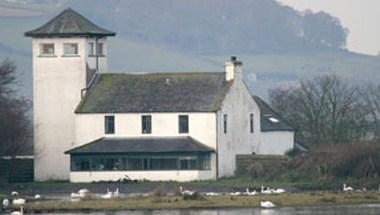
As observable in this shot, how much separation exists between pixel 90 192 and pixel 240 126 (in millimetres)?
13363

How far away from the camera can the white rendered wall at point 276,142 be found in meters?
124

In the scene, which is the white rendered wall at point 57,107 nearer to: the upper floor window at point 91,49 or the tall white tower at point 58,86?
the tall white tower at point 58,86

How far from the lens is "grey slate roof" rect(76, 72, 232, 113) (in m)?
117

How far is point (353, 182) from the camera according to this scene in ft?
352

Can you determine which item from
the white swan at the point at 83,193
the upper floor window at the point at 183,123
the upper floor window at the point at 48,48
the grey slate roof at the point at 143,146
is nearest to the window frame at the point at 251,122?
the upper floor window at the point at 183,123

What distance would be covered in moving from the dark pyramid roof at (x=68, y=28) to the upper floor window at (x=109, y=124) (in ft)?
15.8

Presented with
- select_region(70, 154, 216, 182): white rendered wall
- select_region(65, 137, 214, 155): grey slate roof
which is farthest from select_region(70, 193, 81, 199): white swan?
select_region(65, 137, 214, 155): grey slate roof

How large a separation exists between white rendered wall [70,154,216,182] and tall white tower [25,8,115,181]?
3670 mm

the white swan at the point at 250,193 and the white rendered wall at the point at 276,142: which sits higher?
the white rendered wall at the point at 276,142

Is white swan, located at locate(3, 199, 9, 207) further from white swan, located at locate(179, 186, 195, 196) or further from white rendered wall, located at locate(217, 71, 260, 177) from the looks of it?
white rendered wall, located at locate(217, 71, 260, 177)

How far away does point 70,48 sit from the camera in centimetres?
11981

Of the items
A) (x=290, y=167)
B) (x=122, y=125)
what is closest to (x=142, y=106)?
(x=122, y=125)

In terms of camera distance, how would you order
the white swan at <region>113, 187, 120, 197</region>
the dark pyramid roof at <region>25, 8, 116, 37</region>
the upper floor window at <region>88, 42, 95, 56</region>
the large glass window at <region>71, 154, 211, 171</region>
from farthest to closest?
the upper floor window at <region>88, 42, 95, 56</region>
the dark pyramid roof at <region>25, 8, 116, 37</region>
the large glass window at <region>71, 154, 211, 171</region>
the white swan at <region>113, 187, 120, 197</region>

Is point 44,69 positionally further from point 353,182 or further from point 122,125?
point 353,182
